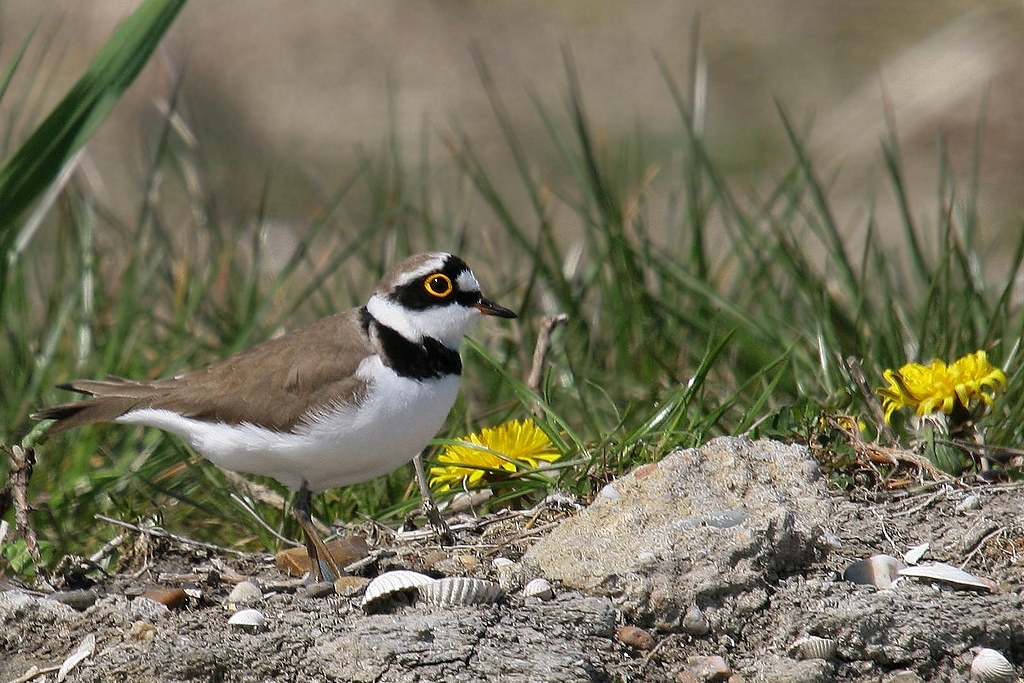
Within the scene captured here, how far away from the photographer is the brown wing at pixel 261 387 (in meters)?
3.42

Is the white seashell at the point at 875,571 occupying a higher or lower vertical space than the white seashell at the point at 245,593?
lower

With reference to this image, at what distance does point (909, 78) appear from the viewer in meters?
9.24

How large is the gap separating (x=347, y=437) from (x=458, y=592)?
704mm

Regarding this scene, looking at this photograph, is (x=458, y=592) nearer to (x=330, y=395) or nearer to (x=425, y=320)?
(x=330, y=395)

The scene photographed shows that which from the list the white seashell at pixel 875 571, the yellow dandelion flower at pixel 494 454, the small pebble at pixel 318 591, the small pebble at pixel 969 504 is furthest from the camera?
the yellow dandelion flower at pixel 494 454

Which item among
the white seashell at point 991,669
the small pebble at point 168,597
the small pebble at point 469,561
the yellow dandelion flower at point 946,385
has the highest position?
the yellow dandelion flower at point 946,385

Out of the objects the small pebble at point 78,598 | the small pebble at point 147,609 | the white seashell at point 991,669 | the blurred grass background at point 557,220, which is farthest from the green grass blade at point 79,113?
the white seashell at point 991,669

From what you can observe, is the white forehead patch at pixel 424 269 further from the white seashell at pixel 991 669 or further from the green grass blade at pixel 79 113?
the white seashell at pixel 991 669

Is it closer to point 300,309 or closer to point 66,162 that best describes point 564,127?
point 300,309

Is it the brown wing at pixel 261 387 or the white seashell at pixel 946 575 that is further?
the brown wing at pixel 261 387

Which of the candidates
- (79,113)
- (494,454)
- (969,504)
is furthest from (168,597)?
(969,504)

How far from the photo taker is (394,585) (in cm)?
275

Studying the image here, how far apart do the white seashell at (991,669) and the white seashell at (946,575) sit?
0.18 m

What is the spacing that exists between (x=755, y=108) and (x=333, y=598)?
24.8 feet
